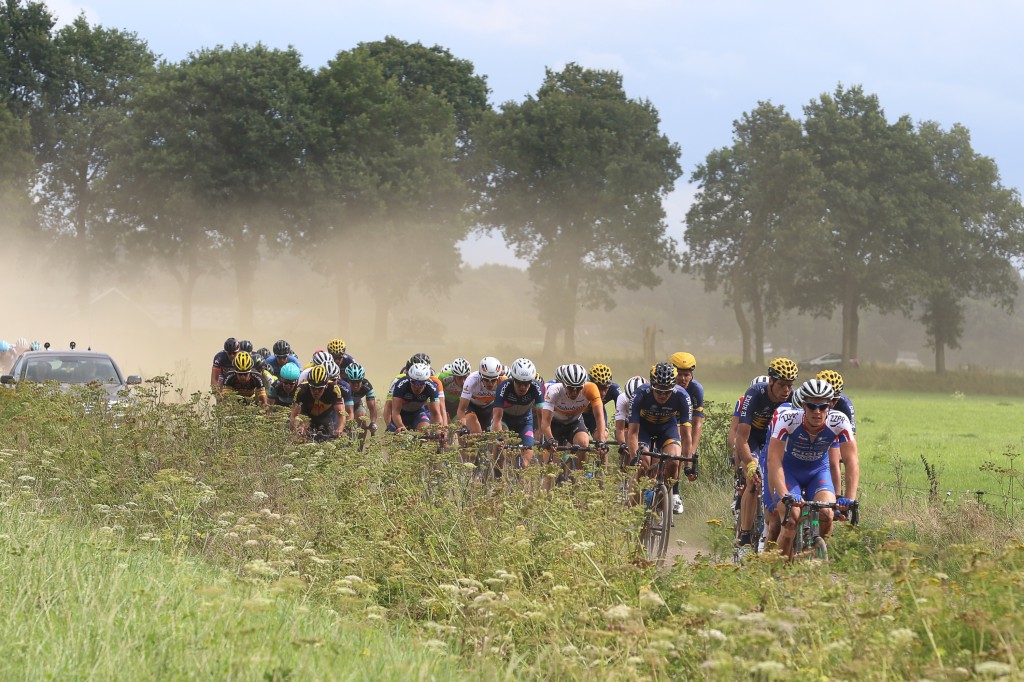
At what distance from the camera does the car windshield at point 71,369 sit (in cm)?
2109

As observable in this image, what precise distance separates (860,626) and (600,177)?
63999 millimetres

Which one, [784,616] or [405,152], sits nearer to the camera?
[784,616]

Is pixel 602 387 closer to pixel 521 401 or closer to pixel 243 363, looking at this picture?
pixel 521 401

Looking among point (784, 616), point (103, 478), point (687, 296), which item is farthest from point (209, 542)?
point (687, 296)

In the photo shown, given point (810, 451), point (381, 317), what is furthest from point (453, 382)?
point (381, 317)

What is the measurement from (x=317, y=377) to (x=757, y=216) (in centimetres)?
6002

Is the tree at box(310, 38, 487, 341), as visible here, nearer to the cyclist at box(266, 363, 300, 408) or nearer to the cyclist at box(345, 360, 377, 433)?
the cyclist at box(345, 360, 377, 433)

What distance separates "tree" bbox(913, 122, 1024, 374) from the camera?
227 ft

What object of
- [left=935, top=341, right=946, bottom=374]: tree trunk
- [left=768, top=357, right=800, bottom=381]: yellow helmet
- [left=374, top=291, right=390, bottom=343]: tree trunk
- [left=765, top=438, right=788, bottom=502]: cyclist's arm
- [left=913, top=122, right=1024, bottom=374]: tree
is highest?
[left=913, top=122, right=1024, bottom=374]: tree

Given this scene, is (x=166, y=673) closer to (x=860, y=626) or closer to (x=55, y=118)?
(x=860, y=626)

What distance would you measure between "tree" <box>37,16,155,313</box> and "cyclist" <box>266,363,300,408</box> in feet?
166

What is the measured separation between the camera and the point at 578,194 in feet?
223

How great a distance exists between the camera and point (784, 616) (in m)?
5.48

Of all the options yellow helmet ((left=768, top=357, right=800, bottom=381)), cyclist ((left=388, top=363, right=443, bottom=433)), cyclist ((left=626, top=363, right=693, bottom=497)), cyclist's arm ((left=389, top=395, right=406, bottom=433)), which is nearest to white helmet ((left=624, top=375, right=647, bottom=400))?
cyclist ((left=626, top=363, right=693, bottom=497))
